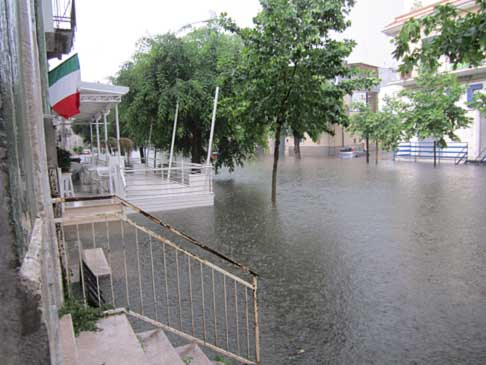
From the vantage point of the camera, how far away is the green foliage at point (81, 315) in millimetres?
3277

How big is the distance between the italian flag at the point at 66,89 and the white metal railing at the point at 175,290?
5.57 ft

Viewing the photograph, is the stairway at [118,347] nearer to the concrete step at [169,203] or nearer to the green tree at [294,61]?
the green tree at [294,61]

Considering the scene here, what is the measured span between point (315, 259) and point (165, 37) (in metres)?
11.2

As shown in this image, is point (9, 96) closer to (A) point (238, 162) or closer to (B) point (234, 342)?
(B) point (234, 342)

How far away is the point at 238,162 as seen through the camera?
1773 cm

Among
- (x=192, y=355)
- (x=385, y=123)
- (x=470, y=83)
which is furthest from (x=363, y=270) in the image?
(x=470, y=83)

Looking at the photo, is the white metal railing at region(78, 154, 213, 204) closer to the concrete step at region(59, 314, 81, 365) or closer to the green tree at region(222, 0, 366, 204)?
the green tree at region(222, 0, 366, 204)

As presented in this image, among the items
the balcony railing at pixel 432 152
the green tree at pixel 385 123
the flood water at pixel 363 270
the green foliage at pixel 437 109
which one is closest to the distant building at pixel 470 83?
the balcony railing at pixel 432 152

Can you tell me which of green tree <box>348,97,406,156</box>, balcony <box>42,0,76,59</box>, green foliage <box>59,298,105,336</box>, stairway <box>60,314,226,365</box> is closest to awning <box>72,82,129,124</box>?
balcony <box>42,0,76,59</box>

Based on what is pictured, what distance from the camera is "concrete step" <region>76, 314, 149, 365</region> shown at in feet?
9.36

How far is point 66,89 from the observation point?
19.2 ft

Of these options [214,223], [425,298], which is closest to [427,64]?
[425,298]

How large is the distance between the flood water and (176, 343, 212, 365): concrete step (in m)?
0.64

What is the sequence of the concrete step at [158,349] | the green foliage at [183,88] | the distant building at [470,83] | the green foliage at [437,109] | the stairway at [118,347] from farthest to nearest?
the distant building at [470,83]
the green foliage at [437,109]
the green foliage at [183,88]
the concrete step at [158,349]
the stairway at [118,347]
